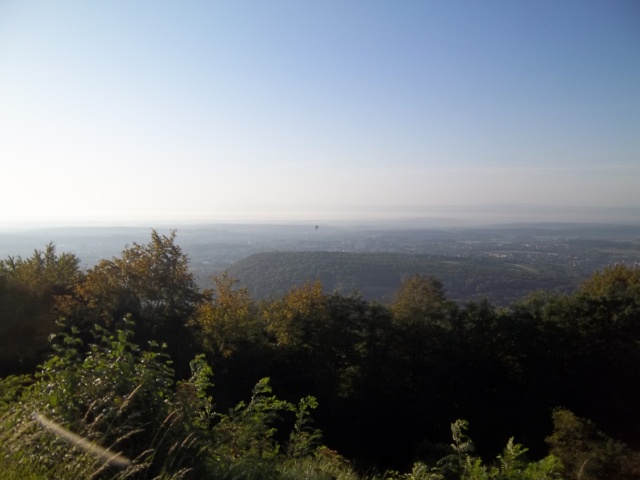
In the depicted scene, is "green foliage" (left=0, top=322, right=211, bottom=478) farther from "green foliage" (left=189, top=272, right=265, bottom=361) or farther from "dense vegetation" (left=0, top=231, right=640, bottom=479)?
"green foliage" (left=189, top=272, right=265, bottom=361)

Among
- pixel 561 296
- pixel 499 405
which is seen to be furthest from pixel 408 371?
pixel 561 296

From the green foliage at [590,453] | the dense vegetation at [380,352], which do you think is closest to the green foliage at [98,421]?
the dense vegetation at [380,352]

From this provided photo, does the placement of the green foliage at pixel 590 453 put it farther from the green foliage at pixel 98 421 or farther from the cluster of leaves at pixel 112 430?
the green foliage at pixel 98 421

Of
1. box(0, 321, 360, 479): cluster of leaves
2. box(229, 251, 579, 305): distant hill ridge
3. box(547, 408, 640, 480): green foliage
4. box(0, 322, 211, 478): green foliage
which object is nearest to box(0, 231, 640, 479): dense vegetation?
box(547, 408, 640, 480): green foliage

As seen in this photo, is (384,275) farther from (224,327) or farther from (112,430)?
(112,430)

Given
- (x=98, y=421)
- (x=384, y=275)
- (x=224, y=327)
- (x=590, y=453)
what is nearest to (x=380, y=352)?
(x=224, y=327)

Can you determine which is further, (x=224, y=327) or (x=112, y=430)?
(x=224, y=327)

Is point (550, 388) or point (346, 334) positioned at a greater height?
point (346, 334)

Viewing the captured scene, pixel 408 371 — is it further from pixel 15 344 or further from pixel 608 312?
pixel 15 344
